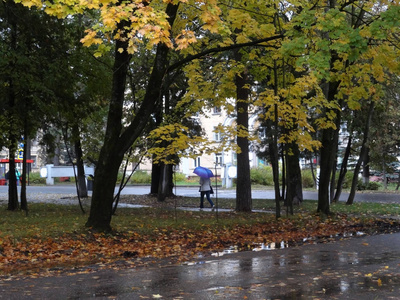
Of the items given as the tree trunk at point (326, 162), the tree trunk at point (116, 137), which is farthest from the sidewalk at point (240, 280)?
the tree trunk at point (326, 162)

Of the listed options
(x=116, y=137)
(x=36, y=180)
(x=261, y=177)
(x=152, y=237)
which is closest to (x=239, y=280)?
(x=152, y=237)

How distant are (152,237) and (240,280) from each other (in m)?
6.15

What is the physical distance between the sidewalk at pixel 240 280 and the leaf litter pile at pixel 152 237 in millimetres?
997

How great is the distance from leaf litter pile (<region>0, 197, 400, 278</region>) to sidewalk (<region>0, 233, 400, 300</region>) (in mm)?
997

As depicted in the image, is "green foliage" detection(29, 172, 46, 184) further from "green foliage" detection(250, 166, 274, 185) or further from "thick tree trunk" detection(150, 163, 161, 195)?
"thick tree trunk" detection(150, 163, 161, 195)

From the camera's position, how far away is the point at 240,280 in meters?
8.04

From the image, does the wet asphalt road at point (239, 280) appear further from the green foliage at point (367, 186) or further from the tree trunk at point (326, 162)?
the green foliage at point (367, 186)

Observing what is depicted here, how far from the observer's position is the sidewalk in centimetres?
704

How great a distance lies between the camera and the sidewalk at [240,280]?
277 inches

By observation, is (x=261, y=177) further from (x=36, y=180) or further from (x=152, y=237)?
(x=152, y=237)

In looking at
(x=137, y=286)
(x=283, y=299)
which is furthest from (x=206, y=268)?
(x=283, y=299)

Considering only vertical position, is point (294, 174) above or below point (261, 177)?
below

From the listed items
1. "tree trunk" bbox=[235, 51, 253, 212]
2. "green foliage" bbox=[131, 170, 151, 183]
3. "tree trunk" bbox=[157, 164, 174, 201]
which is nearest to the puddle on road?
"tree trunk" bbox=[235, 51, 253, 212]

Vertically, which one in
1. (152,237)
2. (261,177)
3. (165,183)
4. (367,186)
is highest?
(261,177)
